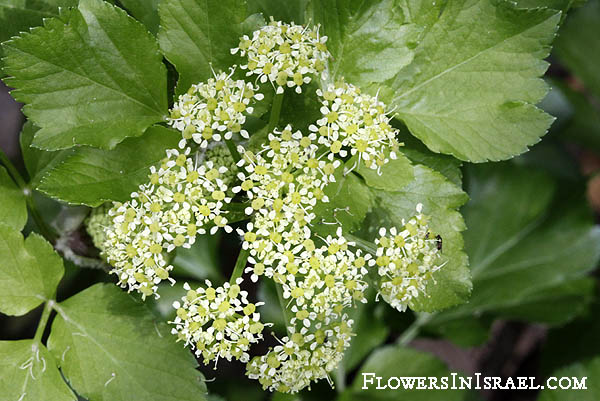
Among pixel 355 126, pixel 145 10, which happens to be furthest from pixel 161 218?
pixel 145 10

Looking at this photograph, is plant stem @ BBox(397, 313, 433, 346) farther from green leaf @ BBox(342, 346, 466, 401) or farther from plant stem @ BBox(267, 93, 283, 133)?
plant stem @ BBox(267, 93, 283, 133)

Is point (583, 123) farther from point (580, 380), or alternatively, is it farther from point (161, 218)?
point (161, 218)

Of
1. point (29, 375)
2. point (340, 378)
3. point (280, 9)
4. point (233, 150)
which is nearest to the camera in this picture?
point (233, 150)

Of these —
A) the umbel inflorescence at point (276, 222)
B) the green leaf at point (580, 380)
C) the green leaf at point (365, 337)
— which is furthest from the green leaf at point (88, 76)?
the green leaf at point (580, 380)

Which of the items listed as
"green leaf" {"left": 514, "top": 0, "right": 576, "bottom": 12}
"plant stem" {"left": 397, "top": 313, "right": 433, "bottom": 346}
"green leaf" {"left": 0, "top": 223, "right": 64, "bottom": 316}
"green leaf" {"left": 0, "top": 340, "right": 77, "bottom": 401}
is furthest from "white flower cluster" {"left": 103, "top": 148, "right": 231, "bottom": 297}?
"plant stem" {"left": 397, "top": 313, "right": 433, "bottom": 346}

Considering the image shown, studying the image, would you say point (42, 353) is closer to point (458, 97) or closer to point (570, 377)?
point (458, 97)

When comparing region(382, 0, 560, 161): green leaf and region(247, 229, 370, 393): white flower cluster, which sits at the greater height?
region(382, 0, 560, 161): green leaf
